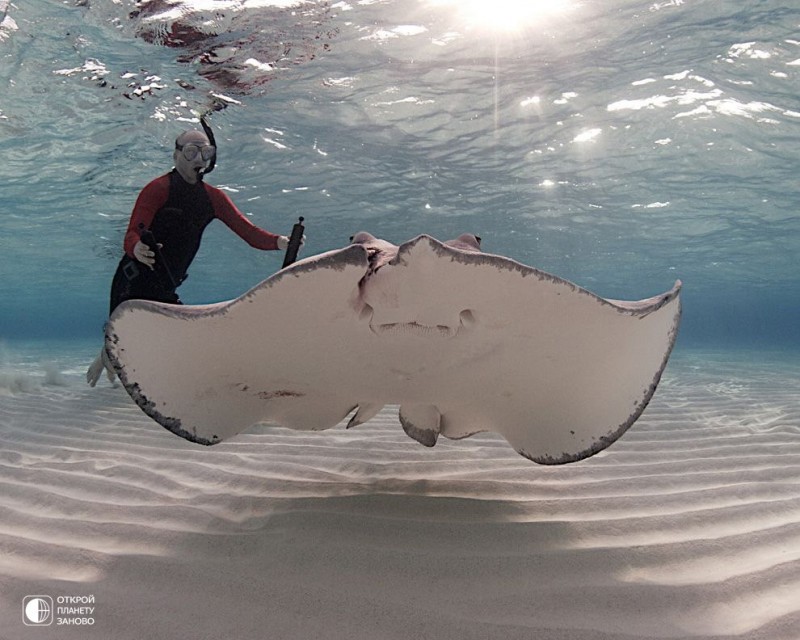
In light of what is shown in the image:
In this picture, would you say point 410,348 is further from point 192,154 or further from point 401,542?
point 192,154

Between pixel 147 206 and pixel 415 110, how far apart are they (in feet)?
26.1

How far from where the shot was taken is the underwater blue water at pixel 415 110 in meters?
8.39

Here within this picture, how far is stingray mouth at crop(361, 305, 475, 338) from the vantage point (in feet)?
6.31

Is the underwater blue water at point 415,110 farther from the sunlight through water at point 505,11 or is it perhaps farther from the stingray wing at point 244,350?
the stingray wing at point 244,350

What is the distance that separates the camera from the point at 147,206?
5.04 meters

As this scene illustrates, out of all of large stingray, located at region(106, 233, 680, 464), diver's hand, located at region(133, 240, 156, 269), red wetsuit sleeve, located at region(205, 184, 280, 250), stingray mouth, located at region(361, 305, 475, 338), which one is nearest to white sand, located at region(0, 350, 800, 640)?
large stingray, located at region(106, 233, 680, 464)

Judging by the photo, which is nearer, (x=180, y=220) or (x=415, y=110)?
(x=180, y=220)

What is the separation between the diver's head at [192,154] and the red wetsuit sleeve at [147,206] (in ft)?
0.96

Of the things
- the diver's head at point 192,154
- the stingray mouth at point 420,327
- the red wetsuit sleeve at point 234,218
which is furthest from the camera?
the diver's head at point 192,154

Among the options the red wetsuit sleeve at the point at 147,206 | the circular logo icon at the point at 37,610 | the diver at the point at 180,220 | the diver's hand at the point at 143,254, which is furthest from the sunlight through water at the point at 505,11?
the circular logo icon at the point at 37,610

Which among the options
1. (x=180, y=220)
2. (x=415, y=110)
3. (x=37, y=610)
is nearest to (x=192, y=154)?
(x=180, y=220)

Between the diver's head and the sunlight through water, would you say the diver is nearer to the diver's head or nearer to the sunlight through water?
the diver's head

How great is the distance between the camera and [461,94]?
1078 cm

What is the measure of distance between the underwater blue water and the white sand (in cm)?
747
